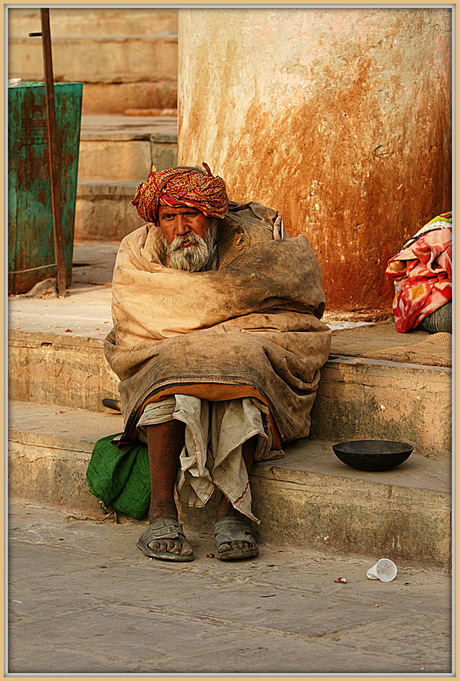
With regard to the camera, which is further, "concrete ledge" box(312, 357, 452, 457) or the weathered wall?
the weathered wall

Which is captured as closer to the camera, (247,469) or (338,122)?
(247,469)

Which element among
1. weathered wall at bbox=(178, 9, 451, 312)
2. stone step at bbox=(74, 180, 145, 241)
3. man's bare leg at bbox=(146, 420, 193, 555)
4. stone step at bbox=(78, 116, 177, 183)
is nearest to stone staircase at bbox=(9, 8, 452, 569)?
man's bare leg at bbox=(146, 420, 193, 555)

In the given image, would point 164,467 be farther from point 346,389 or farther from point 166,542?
point 346,389

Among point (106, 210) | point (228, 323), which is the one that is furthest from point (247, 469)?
point (106, 210)

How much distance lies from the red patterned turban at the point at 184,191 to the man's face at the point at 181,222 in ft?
0.12

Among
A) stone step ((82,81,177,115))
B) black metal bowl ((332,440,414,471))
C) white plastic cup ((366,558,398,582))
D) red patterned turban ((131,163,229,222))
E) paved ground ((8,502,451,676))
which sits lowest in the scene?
paved ground ((8,502,451,676))

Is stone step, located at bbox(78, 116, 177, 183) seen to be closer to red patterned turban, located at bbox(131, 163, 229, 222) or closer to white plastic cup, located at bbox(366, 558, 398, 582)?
red patterned turban, located at bbox(131, 163, 229, 222)

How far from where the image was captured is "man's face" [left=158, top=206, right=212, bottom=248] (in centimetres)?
430

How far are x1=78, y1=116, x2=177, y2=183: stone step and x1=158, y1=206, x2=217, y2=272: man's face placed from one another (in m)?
5.44

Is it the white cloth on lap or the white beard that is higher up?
the white beard

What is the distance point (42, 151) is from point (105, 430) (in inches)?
99.9

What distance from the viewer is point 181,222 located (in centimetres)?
430

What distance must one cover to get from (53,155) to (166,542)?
3425 mm

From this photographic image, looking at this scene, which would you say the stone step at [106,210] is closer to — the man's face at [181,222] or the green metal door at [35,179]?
the green metal door at [35,179]
